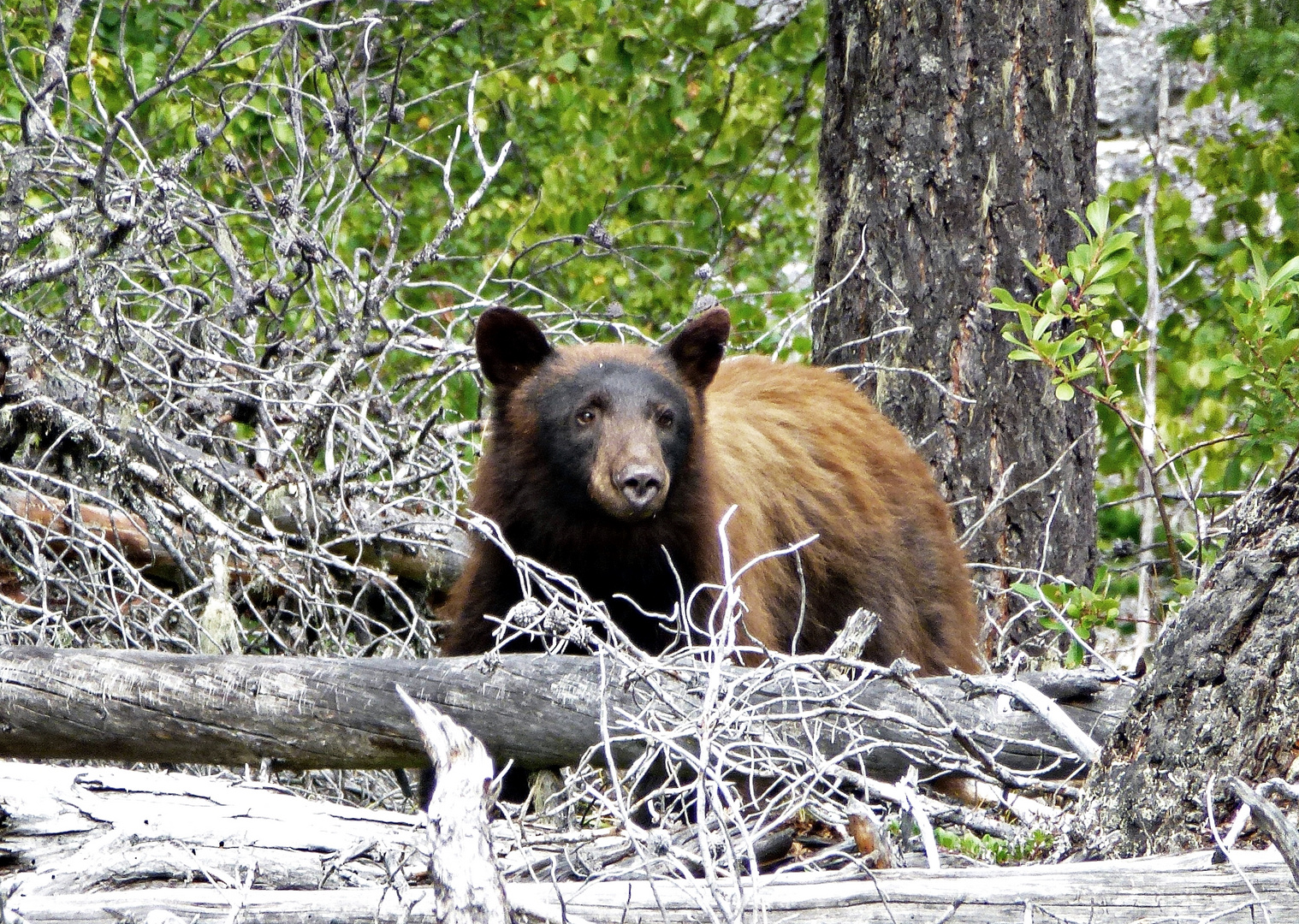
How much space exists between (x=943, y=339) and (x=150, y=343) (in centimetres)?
282

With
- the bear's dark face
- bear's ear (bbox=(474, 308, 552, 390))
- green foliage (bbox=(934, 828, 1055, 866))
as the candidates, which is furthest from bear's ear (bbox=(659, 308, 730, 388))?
green foliage (bbox=(934, 828, 1055, 866))

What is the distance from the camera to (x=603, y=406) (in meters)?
4.12

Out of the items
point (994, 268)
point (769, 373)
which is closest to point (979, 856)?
point (769, 373)

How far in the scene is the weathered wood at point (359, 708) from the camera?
3.07 m

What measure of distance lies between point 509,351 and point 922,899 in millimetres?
2552

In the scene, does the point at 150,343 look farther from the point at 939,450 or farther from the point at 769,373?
the point at 939,450

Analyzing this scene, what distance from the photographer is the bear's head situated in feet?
12.9

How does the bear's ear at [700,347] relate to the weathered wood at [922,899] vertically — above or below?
above

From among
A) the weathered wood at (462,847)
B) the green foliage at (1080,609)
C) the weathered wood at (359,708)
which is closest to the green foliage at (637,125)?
the green foliage at (1080,609)

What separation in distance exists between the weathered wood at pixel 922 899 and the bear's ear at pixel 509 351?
7.37 ft

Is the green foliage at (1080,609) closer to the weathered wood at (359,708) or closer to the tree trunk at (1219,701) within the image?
the weathered wood at (359,708)

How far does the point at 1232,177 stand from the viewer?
24.5ft

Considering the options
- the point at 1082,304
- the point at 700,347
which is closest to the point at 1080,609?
the point at 1082,304

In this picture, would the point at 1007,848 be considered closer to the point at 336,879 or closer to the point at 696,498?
the point at 336,879
